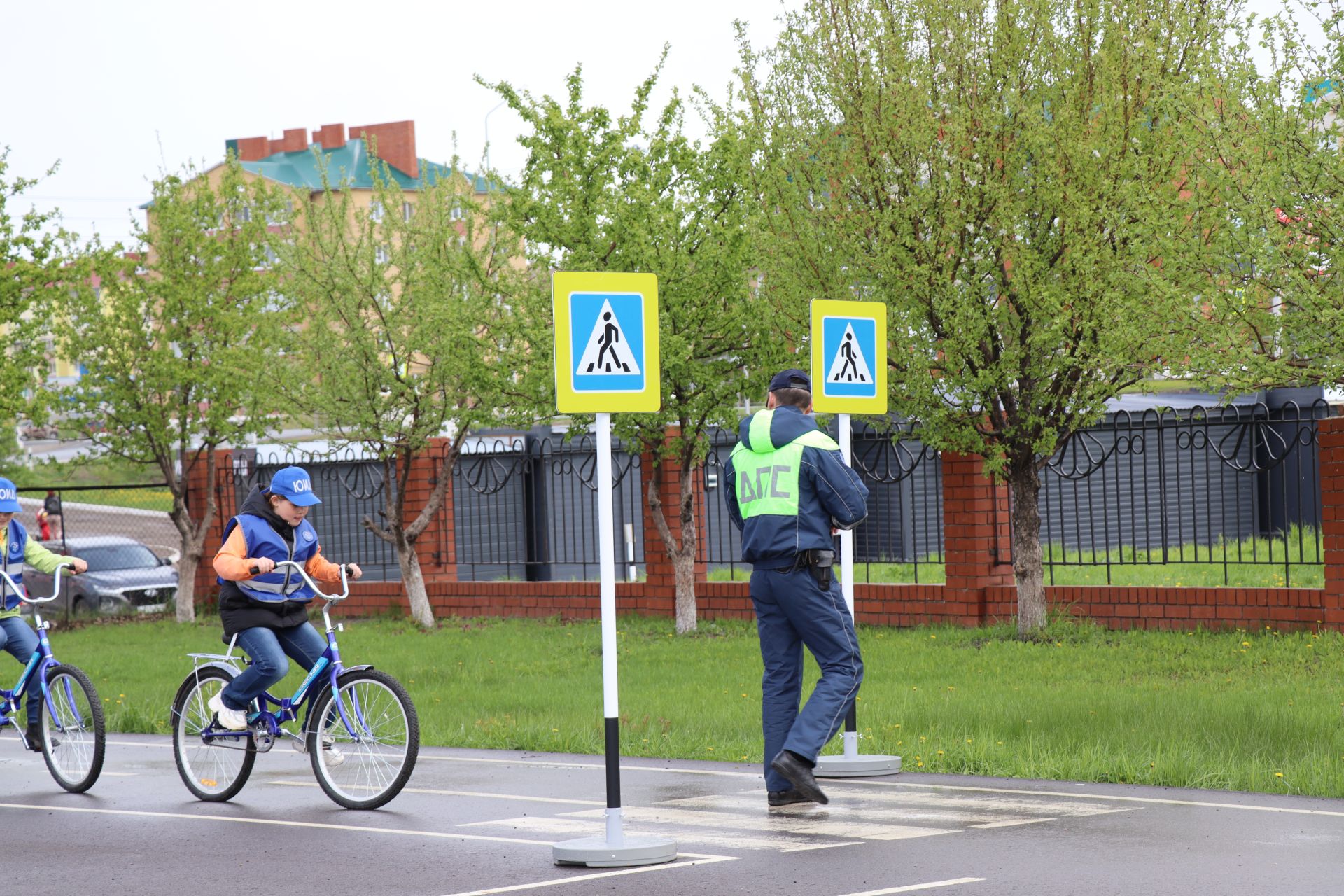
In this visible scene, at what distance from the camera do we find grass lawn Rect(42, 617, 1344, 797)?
32.0 feet

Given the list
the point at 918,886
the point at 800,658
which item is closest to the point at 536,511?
the point at 800,658

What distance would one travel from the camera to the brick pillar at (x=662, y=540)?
19.8m

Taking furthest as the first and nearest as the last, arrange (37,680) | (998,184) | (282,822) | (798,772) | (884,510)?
(884,510) < (998,184) < (37,680) < (282,822) < (798,772)

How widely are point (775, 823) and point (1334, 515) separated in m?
8.64

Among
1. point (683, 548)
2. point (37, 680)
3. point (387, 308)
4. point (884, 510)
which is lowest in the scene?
point (37, 680)

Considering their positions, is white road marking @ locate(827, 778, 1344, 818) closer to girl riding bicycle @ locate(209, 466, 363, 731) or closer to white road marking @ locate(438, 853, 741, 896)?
white road marking @ locate(438, 853, 741, 896)

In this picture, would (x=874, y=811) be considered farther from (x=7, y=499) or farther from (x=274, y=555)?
(x=7, y=499)

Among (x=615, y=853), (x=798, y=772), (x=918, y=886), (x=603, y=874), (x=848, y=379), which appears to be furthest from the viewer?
(x=848, y=379)

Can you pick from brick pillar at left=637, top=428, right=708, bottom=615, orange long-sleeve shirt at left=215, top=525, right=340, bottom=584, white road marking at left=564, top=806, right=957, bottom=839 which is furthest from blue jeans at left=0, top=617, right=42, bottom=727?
brick pillar at left=637, top=428, right=708, bottom=615

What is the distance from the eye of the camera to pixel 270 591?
930cm

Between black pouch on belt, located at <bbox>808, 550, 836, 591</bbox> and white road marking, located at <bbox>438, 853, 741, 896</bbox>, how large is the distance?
153 centimetres

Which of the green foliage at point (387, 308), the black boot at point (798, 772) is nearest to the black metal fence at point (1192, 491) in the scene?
the green foliage at point (387, 308)

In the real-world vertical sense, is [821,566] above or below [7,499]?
below

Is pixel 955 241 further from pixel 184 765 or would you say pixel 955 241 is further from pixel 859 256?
pixel 184 765
